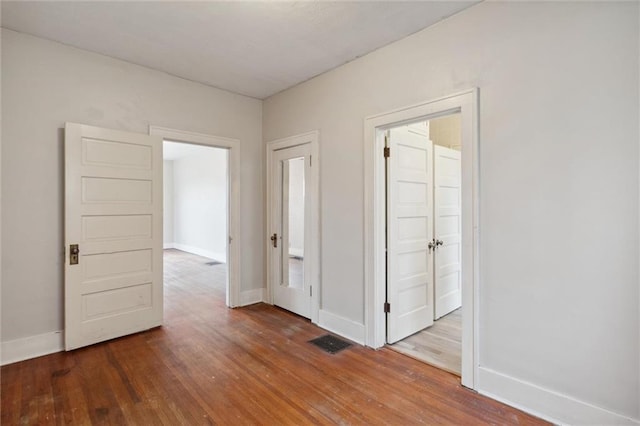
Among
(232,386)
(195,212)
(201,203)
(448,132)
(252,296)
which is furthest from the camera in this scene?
(195,212)

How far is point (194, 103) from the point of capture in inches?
150

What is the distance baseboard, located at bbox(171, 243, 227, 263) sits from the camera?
7.97m

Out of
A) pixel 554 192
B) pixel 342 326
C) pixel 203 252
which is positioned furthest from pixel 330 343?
pixel 203 252

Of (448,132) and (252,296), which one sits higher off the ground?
(448,132)

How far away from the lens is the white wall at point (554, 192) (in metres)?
1.75

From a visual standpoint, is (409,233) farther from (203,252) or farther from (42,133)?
(203,252)

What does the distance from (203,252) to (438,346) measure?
7266 millimetres

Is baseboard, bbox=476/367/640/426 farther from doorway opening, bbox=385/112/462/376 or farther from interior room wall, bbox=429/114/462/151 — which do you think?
interior room wall, bbox=429/114/462/151

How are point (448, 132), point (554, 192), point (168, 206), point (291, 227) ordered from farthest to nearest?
point (168, 206) < point (448, 132) < point (291, 227) < point (554, 192)

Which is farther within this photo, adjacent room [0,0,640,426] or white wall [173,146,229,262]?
white wall [173,146,229,262]

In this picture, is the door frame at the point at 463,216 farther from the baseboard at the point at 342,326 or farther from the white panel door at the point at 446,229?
the white panel door at the point at 446,229

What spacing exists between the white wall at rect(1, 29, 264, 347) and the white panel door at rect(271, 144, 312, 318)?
64.7 inches

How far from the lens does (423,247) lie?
136 inches

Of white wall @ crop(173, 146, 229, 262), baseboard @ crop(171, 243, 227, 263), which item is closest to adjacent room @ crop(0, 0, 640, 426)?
baseboard @ crop(171, 243, 227, 263)
